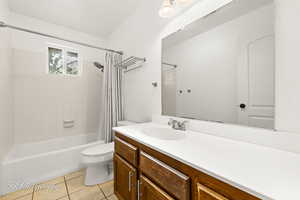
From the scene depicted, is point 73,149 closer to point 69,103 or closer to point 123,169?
point 69,103

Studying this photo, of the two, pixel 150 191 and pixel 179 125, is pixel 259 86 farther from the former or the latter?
pixel 150 191

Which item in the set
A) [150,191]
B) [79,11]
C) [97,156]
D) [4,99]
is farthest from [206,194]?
[79,11]

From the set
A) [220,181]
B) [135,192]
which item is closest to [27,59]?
[135,192]

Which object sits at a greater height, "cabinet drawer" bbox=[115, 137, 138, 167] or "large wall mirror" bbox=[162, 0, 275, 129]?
"large wall mirror" bbox=[162, 0, 275, 129]

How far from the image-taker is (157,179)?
2.63 feet

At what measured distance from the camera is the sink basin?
1.18m

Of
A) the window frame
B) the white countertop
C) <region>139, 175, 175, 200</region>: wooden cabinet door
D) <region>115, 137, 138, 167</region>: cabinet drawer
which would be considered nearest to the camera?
the white countertop

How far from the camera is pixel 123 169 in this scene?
116cm

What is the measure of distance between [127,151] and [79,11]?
89.1 inches

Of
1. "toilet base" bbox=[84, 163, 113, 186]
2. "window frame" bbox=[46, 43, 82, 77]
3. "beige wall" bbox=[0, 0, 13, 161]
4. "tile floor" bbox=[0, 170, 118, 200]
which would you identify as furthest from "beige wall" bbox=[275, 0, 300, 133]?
"window frame" bbox=[46, 43, 82, 77]

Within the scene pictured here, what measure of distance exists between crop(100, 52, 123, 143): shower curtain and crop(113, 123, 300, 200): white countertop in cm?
146

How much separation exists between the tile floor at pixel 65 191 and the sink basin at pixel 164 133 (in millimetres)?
870

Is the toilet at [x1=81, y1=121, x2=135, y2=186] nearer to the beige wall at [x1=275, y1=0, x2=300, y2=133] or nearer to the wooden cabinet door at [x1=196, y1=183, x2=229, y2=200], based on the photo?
the wooden cabinet door at [x1=196, y1=183, x2=229, y2=200]

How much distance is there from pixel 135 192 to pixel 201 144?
652mm
